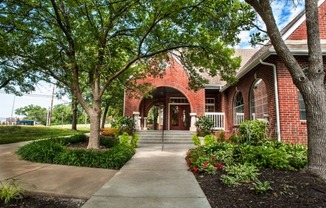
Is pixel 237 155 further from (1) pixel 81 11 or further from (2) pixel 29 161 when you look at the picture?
(1) pixel 81 11

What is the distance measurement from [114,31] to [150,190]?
6.98 m

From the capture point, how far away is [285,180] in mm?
3994

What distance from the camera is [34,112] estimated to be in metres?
72.9

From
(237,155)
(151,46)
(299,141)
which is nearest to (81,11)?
Answer: (151,46)

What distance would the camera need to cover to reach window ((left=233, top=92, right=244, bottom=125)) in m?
12.5

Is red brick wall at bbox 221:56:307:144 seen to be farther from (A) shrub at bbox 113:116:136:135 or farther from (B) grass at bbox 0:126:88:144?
(B) grass at bbox 0:126:88:144

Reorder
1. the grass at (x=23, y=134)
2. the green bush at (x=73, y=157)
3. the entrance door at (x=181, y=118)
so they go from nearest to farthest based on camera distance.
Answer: the green bush at (x=73, y=157), the grass at (x=23, y=134), the entrance door at (x=181, y=118)

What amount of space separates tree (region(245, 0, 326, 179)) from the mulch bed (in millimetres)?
450

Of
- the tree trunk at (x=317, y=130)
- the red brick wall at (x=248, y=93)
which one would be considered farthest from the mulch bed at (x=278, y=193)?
the red brick wall at (x=248, y=93)

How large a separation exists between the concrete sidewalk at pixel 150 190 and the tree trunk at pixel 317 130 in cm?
236

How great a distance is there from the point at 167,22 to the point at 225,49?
2535mm

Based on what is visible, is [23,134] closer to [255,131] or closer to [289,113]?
[255,131]

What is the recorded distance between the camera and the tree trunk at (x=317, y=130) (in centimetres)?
399

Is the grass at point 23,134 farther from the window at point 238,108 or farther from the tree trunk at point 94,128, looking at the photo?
the window at point 238,108
